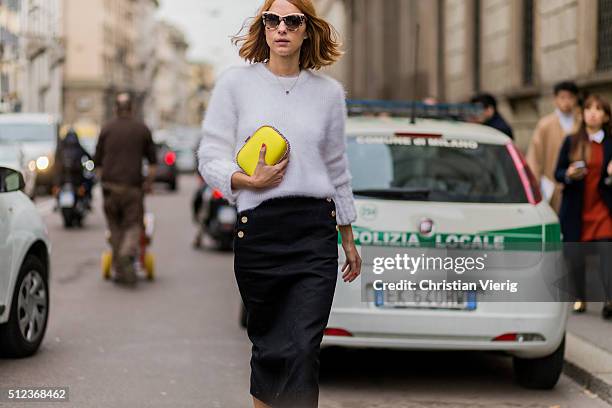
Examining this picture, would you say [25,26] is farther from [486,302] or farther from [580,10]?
[486,302]

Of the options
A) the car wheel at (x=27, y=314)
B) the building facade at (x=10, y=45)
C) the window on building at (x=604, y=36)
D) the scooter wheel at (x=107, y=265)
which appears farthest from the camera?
the building facade at (x=10, y=45)

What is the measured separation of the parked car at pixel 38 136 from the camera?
2752cm

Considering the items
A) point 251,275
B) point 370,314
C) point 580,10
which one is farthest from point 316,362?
point 580,10

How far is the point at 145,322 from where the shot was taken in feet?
31.7

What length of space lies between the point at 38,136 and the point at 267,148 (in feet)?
81.6

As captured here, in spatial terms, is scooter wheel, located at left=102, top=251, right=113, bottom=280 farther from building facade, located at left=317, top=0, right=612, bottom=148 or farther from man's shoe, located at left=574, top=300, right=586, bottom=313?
man's shoe, located at left=574, top=300, right=586, bottom=313

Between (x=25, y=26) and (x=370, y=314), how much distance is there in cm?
4456

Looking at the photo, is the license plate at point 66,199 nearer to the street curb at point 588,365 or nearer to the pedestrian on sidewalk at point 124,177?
the pedestrian on sidewalk at point 124,177

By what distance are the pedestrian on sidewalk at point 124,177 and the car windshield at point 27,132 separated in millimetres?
17042

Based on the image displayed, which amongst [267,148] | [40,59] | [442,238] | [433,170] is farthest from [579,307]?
[40,59]

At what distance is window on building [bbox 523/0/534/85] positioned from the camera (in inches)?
740

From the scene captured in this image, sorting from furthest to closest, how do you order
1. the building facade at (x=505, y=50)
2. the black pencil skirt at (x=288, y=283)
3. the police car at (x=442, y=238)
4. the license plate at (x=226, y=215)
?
the license plate at (x=226, y=215) < the building facade at (x=505, y=50) < the police car at (x=442, y=238) < the black pencil skirt at (x=288, y=283)

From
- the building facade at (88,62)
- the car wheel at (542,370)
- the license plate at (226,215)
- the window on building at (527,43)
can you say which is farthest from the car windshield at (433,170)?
the building facade at (88,62)

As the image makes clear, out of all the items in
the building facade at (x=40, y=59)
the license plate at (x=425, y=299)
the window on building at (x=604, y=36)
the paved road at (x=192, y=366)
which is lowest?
the paved road at (x=192, y=366)
